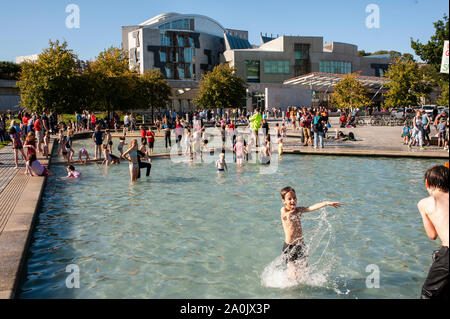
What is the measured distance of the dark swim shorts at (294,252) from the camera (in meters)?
5.82

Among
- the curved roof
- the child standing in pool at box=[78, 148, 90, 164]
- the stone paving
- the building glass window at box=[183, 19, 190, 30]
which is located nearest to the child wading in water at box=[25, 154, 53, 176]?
the stone paving

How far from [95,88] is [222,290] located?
124ft

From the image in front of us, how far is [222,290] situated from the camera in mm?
6070

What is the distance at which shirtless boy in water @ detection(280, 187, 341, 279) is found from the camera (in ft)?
18.4

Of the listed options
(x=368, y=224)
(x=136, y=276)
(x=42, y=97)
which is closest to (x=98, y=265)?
(x=136, y=276)

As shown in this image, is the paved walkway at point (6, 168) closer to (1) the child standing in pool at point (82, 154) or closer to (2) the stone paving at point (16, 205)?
(2) the stone paving at point (16, 205)

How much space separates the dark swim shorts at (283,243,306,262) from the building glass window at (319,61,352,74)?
82252mm

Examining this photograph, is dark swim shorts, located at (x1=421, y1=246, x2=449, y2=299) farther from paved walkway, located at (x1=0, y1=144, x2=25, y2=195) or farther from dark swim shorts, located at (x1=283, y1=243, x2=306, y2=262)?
paved walkway, located at (x1=0, y1=144, x2=25, y2=195)

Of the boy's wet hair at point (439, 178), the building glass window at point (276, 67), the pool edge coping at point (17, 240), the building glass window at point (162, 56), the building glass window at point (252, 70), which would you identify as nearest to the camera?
the boy's wet hair at point (439, 178)

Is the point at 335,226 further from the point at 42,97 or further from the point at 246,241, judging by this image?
the point at 42,97

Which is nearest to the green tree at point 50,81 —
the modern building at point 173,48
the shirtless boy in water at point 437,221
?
the shirtless boy in water at point 437,221

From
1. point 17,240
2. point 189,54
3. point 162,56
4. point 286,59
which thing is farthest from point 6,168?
point 189,54

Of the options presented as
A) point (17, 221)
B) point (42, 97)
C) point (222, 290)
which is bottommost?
point (222, 290)

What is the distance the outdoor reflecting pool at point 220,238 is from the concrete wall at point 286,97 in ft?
148
